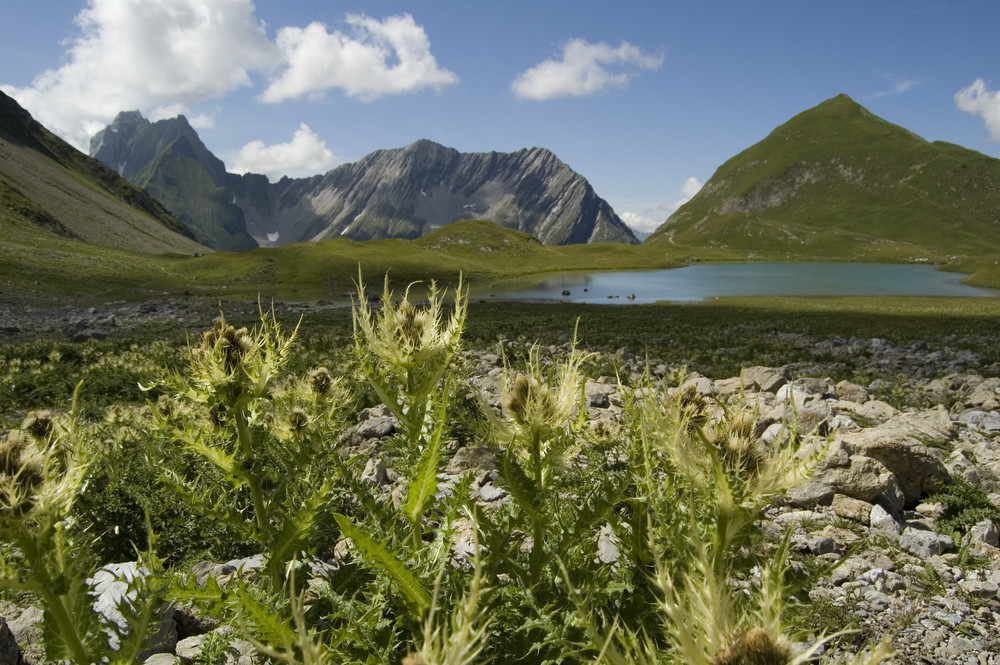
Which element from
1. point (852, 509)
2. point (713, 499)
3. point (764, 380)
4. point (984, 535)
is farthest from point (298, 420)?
point (764, 380)

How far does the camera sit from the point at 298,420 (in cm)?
559

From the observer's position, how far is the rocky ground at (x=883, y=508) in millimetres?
4457

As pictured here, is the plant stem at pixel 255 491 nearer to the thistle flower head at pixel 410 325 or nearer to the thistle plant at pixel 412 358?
the thistle plant at pixel 412 358

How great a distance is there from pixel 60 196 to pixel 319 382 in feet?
475

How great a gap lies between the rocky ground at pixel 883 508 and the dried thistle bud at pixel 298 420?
1.19 m

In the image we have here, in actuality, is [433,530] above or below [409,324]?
below

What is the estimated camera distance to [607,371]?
53.9 feet

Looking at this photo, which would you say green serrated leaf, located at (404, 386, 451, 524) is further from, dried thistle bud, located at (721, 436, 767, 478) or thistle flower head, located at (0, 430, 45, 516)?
thistle flower head, located at (0, 430, 45, 516)

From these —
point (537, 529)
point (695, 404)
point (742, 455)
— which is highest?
point (695, 404)

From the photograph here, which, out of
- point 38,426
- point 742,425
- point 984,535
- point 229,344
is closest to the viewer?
point 742,425

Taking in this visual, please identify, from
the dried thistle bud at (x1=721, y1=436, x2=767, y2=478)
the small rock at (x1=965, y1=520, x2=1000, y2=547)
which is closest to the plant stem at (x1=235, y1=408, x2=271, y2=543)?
the dried thistle bud at (x1=721, y1=436, x2=767, y2=478)

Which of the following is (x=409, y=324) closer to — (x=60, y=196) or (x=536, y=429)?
(x=536, y=429)

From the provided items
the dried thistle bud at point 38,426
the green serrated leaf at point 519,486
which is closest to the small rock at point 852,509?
the green serrated leaf at point 519,486

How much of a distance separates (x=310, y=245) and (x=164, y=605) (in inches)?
4725
